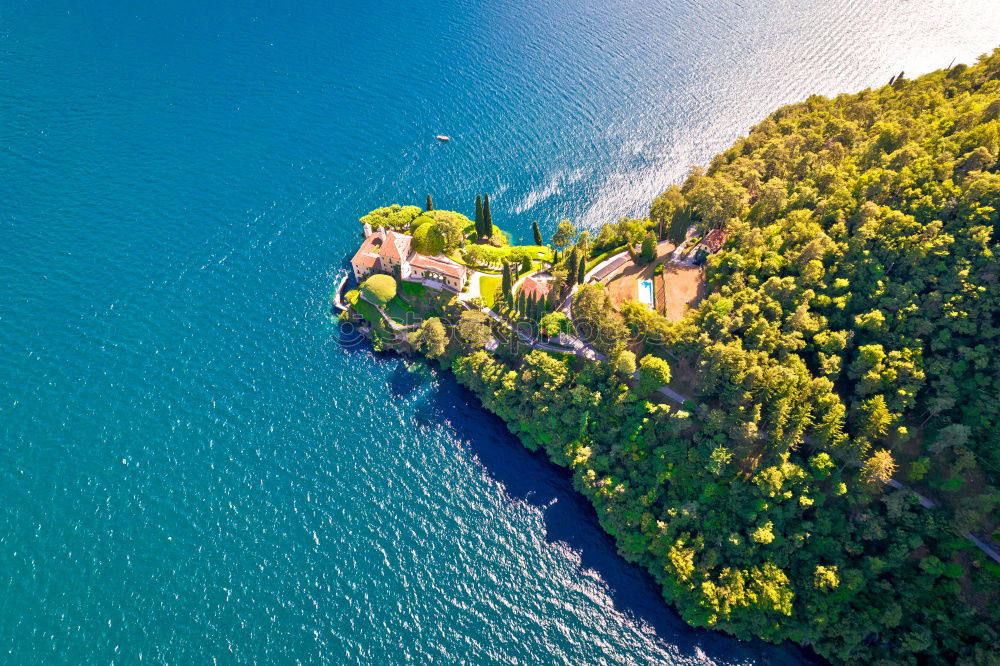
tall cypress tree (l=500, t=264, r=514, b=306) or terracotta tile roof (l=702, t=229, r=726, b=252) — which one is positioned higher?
terracotta tile roof (l=702, t=229, r=726, b=252)

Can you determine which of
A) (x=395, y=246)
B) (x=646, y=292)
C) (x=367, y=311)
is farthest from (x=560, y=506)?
(x=395, y=246)

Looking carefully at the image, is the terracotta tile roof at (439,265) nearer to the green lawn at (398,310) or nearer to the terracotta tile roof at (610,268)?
the green lawn at (398,310)

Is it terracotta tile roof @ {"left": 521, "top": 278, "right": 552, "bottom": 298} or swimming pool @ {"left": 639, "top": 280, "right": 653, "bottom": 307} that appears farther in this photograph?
terracotta tile roof @ {"left": 521, "top": 278, "right": 552, "bottom": 298}

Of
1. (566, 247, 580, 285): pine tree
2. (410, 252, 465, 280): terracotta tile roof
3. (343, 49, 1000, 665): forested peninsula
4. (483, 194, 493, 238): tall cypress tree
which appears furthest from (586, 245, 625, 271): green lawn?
(410, 252, 465, 280): terracotta tile roof

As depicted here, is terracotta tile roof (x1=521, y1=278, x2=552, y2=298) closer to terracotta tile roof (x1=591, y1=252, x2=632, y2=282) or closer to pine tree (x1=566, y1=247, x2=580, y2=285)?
pine tree (x1=566, y1=247, x2=580, y2=285)

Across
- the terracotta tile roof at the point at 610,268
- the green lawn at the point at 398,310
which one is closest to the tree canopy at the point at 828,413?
the terracotta tile roof at the point at 610,268

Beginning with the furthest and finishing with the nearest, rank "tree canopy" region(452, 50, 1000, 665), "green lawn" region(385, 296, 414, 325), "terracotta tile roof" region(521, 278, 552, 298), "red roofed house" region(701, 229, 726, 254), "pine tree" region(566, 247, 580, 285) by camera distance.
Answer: "green lawn" region(385, 296, 414, 325) → "red roofed house" region(701, 229, 726, 254) → "terracotta tile roof" region(521, 278, 552, 298) → "pine tree" region(566, 247, 580, 285) → "tree canopy" region(452, 50, 1000, 665)

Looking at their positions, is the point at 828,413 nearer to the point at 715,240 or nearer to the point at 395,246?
the point at 715,240
